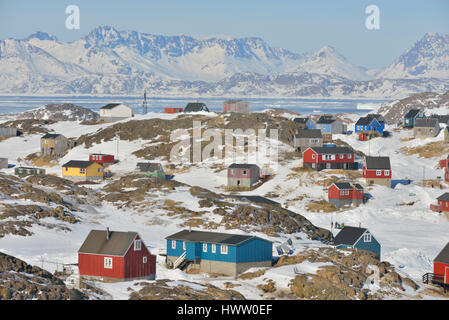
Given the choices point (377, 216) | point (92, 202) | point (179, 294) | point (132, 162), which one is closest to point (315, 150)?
point (377, 216)

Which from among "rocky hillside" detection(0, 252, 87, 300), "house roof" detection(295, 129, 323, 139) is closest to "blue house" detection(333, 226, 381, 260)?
A: "rocky hillside" detection(0, 252, 87, 300)

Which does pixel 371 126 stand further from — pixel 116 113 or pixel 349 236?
pixel 349 236

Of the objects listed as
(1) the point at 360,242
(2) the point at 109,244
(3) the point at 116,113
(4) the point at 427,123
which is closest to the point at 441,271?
(1) the point at 360,242

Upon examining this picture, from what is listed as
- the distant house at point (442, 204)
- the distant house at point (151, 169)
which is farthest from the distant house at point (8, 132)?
the distant house at point (442, 204)

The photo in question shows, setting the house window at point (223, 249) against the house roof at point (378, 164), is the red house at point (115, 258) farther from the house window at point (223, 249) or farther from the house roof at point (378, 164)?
the house roof at point (378, 164)

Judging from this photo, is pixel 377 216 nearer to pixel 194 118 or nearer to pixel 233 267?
pixel 233 267

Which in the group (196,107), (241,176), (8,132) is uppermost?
(196,107)
